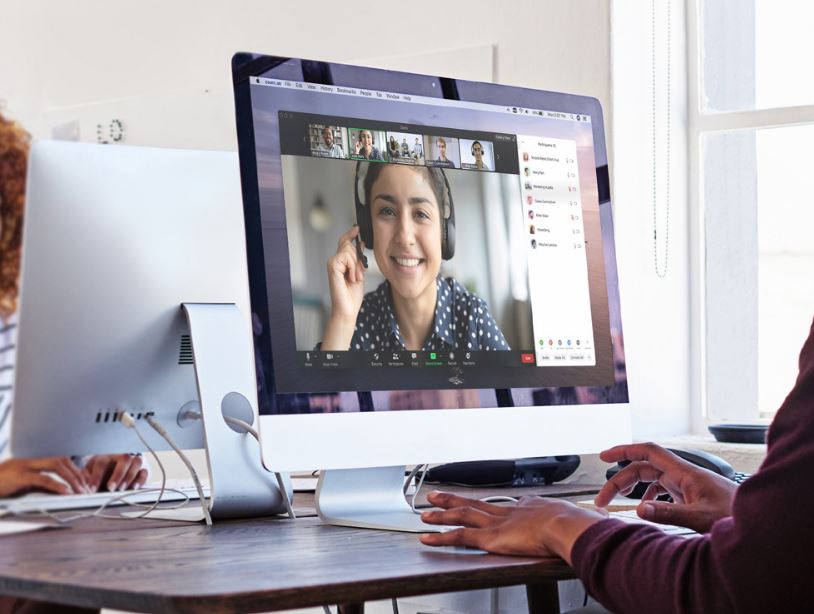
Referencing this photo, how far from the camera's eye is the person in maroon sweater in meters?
0.85

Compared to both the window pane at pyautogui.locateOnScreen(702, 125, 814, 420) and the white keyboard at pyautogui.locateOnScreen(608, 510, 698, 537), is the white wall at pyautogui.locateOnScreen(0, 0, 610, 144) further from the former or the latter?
the white keyboard at pyautogui.locateOnScreen(608, 510, 698, 537)

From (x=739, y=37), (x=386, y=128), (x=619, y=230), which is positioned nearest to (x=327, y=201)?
(x=386, y=128)

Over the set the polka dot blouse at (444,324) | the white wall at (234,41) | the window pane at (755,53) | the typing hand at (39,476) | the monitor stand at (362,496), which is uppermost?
the white wall at (234,41)

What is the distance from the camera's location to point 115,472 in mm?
1479

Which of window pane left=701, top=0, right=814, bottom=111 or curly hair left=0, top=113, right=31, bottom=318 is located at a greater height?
window pane left=701, top=0, right=814, bottom=111

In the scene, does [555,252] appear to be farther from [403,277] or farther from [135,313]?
[135,313]

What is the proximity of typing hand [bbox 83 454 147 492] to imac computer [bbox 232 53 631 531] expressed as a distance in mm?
329

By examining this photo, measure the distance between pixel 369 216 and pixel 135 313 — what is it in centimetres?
34

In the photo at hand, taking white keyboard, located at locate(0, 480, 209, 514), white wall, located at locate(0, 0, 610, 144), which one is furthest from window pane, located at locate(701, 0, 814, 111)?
white keyboard, located at locate(0, 480, 209, 514)

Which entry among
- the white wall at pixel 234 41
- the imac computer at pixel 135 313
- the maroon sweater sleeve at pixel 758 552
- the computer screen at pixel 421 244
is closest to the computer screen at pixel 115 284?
the imac computer at pixel 135 313

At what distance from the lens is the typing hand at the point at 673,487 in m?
1.18

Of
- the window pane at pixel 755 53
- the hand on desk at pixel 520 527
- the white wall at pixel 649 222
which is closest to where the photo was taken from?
the hand on desk at pixel 520 527

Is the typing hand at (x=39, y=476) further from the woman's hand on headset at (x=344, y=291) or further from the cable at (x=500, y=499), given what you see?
the cable at (x=500, y=499)

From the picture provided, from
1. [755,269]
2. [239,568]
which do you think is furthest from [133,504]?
[755,269]
